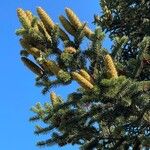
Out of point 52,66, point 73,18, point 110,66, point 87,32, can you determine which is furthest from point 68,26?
point 110,66

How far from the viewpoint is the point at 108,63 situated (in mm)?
6746

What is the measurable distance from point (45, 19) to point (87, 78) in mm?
1268

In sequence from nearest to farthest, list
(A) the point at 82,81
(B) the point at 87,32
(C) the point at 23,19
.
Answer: (A) the point at 82,81, (C) the point at 23,19, (B) the point at 87,32

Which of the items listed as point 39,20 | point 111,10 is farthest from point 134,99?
point 111,10

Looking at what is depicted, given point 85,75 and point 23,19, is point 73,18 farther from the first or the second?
point 85,75

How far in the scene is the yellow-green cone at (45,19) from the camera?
23.8ft

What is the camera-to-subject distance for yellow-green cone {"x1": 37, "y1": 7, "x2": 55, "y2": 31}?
7.26 meters

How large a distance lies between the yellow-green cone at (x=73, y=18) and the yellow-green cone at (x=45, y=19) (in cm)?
30

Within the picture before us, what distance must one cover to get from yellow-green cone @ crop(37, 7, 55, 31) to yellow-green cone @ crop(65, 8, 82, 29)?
30 cm

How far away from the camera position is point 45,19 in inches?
290

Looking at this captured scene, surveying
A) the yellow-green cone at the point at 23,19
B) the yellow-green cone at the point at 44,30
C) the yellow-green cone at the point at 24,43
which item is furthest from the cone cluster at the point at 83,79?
the yellow-green cone at the point at 23,19

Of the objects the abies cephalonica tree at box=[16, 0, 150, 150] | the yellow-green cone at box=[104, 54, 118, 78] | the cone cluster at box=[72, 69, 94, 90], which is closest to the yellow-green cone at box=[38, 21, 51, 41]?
the abies cephalonica tree at box=[16, 0, 150, 150]

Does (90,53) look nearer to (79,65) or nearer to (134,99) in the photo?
(79,65)

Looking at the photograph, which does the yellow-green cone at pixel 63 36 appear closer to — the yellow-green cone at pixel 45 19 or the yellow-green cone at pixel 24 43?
the yellow-green cone at pixel 45 19
